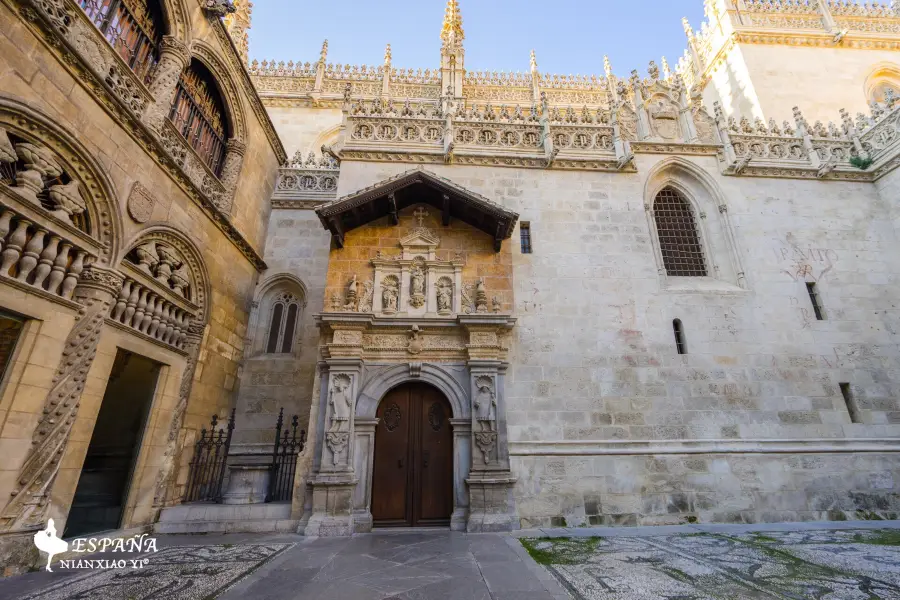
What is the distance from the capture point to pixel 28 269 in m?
4.89

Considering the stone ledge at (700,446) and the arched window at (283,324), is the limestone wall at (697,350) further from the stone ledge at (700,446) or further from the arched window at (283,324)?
the arched window at (283,324)

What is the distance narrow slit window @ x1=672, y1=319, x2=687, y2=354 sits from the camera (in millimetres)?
8875

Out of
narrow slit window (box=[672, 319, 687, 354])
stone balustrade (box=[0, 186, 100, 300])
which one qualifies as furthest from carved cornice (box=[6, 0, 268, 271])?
narrow slit window (box=[672, 319, 687, 354])

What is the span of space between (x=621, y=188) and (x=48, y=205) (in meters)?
11.1

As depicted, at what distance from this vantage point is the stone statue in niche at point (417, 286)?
28.2 feet

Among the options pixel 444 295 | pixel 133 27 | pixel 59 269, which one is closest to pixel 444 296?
pixel 444 295

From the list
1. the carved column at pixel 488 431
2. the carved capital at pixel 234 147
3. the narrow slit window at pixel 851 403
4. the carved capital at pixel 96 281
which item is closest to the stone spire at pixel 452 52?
the carved capital at pixel 234 147

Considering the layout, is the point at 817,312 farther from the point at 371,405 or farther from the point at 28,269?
the point at 28,269

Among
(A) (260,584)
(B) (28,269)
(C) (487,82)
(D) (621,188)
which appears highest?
(C) (487,82)

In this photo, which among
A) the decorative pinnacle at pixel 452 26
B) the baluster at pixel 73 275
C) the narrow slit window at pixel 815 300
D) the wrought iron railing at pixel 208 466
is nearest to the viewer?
the baluster at pixel 73 275

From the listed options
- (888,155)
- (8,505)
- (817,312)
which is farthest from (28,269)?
(888,155)

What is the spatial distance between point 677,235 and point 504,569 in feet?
30.0

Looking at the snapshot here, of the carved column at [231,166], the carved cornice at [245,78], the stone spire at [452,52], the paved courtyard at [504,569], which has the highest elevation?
the stone spire at [452,52]

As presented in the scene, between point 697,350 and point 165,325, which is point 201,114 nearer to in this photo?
point 165,325
